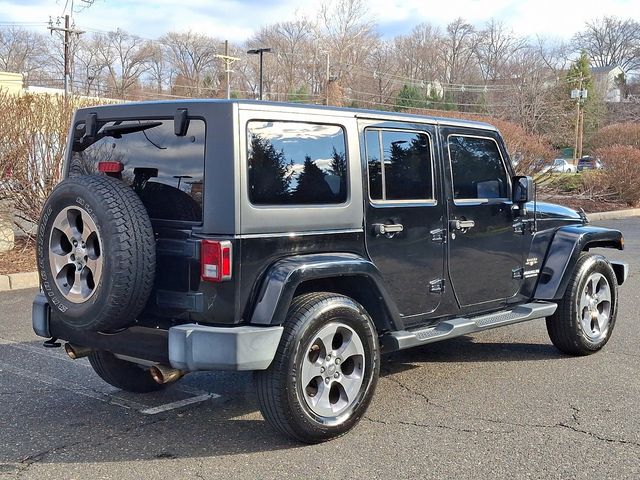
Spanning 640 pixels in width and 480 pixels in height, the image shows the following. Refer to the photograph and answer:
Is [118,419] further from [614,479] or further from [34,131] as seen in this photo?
[34,131]

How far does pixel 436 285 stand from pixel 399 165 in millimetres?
862

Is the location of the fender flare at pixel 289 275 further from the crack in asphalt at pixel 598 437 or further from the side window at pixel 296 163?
the crack in asphalt at pixel 598 437

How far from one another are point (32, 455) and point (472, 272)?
308cm

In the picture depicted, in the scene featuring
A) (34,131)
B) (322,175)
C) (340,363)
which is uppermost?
(34,131)

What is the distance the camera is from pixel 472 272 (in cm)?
510

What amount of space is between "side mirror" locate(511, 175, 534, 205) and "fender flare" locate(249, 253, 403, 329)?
182 centimetres

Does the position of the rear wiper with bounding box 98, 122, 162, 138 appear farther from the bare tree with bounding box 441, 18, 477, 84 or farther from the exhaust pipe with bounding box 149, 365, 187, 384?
the bare tree with bounding box 441, 18, 477, 84

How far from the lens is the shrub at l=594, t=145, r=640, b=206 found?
70.2 feet

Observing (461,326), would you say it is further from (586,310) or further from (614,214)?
(614,214)

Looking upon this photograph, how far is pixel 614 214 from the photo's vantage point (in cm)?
2003

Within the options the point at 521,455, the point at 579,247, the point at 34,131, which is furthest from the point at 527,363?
the point at 34,131

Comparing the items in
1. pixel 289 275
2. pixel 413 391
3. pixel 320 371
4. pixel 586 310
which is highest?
pixel 289 275

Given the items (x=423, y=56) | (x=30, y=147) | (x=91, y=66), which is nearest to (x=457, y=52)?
(x=423, y=56)

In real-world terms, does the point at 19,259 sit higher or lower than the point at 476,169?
lower
